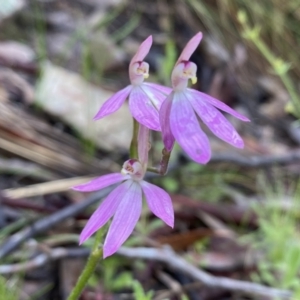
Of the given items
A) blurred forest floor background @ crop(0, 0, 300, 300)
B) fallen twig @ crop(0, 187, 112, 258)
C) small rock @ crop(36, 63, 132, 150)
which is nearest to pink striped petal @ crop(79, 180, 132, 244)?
blurred forest floor background @ crop(0, 0, 300, 300)

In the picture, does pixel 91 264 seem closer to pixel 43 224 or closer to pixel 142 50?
pixel 142 50

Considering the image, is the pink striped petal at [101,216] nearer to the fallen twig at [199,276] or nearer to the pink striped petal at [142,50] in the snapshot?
the pink striped petal at [142,50]

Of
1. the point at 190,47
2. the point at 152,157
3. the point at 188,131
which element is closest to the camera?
the point at 188,131

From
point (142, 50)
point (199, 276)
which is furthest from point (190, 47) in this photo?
point (199, 276)

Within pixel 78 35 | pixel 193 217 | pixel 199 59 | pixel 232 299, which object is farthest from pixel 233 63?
pixel 232 299

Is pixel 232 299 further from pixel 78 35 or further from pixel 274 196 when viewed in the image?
pixel 78 35

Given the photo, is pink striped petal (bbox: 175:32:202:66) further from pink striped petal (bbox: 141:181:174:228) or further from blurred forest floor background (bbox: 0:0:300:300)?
blurred forest floor background (bbox: 0:0:300:300)
